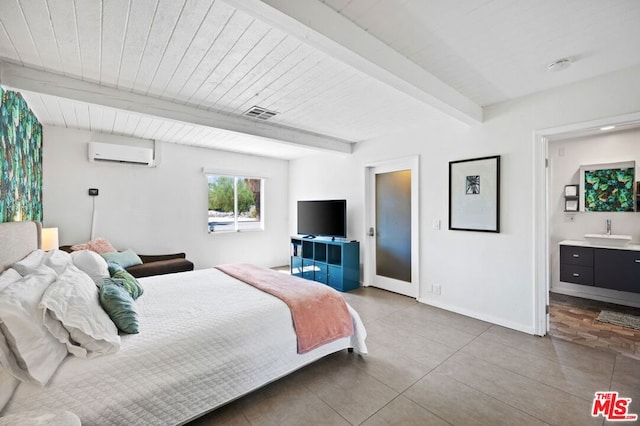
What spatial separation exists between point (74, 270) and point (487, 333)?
12.0 ft

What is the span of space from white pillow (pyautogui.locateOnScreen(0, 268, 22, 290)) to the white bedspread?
527 millimetres

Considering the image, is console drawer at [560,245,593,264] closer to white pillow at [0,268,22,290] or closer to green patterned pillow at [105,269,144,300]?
green patterned pillow at [105,269,144,300]

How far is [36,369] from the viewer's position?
1.23m

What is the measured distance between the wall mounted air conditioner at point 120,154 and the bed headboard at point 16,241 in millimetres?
1814

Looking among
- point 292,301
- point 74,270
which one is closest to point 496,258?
point 292,301

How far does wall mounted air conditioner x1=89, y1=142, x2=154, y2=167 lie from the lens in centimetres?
376

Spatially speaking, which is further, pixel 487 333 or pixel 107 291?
pixel 487 333

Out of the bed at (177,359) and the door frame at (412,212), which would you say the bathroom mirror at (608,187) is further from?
the bed at (177,359)

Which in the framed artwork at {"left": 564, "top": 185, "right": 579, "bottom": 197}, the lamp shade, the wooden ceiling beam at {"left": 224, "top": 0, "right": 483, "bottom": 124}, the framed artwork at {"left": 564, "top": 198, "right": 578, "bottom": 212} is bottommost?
the lamp shade

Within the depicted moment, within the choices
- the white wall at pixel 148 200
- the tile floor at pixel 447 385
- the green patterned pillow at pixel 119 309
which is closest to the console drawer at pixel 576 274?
the tile floor at pixel 447 385

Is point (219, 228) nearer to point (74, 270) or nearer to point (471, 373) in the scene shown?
point (74, 270)

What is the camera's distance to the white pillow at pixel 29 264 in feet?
5.59

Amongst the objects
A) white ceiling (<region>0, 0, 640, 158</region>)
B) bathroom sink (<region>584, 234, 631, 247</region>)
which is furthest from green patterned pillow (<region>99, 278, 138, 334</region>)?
bathroom sink (<region>584, 234, 631, 247</region>)

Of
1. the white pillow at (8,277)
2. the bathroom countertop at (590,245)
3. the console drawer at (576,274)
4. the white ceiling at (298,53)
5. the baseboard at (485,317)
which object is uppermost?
the white ceiling at (298,53)
